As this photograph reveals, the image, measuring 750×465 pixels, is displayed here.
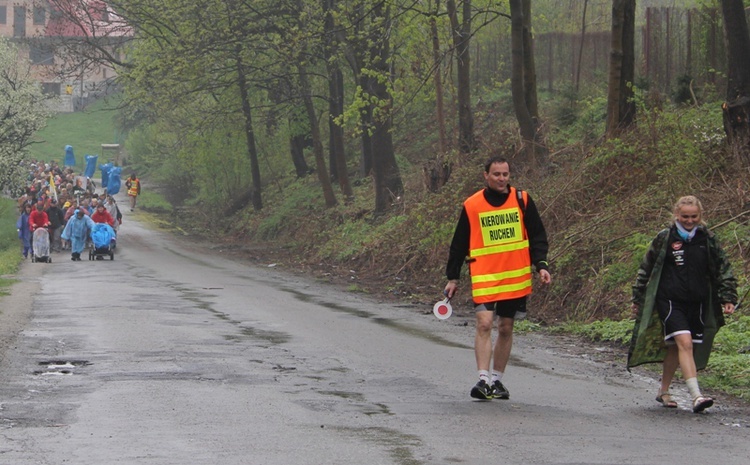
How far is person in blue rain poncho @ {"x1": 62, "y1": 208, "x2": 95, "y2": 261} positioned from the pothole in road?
20801 mm

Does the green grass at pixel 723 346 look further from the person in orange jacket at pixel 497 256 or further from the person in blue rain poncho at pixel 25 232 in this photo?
the person in blue rain poncho at pixel 25 232

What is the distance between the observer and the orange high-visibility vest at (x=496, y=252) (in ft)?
31.5

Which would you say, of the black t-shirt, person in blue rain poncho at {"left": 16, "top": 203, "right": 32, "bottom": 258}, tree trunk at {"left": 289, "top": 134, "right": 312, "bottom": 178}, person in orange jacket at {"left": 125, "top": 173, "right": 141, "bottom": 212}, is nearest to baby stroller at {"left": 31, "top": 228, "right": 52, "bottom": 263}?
person in blue rain poncho at {"left": 16, "top": 203, "right": 32, "bottom": 258}

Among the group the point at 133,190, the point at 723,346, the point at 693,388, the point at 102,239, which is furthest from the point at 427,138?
the point at 693,388

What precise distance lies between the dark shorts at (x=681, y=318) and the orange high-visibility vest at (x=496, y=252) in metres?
1.05

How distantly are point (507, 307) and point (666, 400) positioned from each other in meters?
1.40

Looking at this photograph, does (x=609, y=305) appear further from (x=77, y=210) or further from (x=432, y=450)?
(x=77, y=210)

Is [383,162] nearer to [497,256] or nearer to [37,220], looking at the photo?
[37,220]

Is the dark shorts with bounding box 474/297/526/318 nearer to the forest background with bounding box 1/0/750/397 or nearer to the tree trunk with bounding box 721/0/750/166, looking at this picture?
the forest background with bounding box 1/0/750/397

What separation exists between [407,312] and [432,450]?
10787 millimetres

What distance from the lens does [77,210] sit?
108 feet

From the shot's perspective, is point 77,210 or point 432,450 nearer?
point 432,450

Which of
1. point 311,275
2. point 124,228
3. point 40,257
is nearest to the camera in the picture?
point 311,275

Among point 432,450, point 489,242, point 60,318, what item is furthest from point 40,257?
point 432,450
